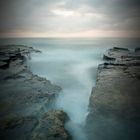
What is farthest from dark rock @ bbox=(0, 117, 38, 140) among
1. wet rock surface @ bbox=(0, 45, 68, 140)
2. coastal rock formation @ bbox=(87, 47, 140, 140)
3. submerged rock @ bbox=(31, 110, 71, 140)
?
coastal rock formation @ bbox=(87, 47, 140, 140)

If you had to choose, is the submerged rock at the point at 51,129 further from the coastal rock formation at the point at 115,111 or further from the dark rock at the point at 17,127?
the coastal rock formation at the point at 115,111

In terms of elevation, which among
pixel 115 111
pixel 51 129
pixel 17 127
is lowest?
pixel 17 127

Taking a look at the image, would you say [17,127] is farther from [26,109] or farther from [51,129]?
[51,129]

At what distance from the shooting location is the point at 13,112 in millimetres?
3754

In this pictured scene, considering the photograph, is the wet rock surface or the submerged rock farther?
the wet rock surface

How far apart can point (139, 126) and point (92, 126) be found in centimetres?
96

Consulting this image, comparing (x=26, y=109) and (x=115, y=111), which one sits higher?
(x=115, y=111)

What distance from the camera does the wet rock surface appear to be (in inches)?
119

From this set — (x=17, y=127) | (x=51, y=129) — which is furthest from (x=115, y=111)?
(x=17, y=127)

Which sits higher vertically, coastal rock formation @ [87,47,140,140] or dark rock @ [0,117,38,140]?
coastal rock formation @ [87,47,140,140]

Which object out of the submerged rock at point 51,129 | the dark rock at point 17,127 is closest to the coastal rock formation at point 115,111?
the submerged rock at point 51,129

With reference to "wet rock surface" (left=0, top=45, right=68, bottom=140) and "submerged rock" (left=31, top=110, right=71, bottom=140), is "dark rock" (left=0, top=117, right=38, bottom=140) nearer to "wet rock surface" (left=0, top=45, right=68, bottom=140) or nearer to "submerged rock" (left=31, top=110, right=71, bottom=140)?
"wet rock surface" (left=0, top=45, right=68, bottom=140)

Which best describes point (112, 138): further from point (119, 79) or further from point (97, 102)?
point (119, 79)

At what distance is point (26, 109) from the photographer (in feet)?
12.7
